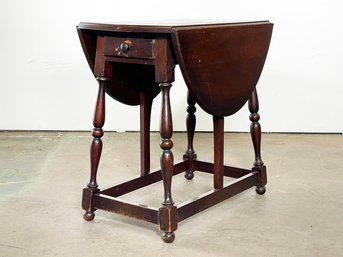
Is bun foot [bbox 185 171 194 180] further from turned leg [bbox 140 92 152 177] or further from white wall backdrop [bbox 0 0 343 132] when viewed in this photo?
white wall backdrop [bbox 0 0 343 132]

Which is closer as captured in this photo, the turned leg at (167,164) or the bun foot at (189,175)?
the turned leg at (167,164)

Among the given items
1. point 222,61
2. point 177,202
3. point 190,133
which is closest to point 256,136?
point 190,133

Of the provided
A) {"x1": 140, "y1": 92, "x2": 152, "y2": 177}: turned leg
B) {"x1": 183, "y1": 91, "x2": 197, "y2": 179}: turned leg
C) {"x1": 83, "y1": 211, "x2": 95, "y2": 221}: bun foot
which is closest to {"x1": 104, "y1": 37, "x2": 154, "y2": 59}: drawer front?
{"x1": 140, "y1": 92, "x2": 152, "y2": 177}: turned leg

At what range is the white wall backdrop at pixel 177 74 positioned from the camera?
410cm

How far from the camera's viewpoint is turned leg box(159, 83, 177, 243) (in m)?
2.32

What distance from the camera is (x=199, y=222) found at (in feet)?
8.35

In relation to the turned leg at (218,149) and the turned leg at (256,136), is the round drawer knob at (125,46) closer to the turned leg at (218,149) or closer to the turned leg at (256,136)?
the turned leg at (218,149)

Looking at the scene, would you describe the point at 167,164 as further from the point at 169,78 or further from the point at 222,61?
the point at 222,61

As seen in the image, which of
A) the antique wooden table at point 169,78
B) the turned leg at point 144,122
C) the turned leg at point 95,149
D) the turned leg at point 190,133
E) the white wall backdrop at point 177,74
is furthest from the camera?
the white wall backdrop at point 177,74

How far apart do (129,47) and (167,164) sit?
45 centimetres

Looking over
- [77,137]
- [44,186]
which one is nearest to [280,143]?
[77,137]

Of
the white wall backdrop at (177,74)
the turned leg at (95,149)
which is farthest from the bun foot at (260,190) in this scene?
the white wall backdrop at (177,74)

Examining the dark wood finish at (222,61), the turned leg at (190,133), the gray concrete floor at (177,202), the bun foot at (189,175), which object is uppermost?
the dark wood finish at (222,61)

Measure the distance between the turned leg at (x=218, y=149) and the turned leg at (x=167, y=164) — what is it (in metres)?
0.35
